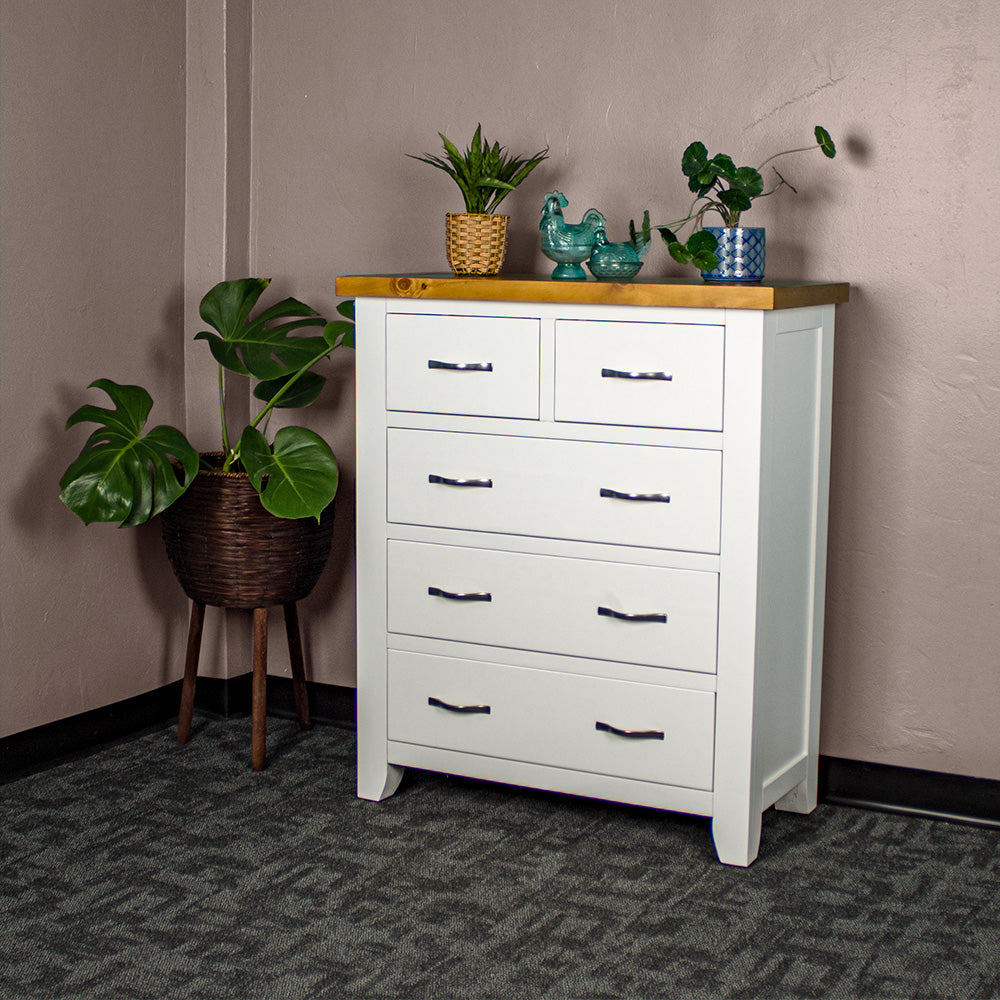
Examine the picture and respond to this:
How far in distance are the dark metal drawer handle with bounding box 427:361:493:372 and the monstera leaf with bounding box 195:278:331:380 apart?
38 cm

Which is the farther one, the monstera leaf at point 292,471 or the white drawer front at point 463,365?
the monstera leaf at point 292,471

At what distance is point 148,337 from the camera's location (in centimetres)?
311

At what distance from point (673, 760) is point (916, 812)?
59cm

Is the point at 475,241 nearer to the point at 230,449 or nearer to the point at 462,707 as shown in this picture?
the point at 230,449

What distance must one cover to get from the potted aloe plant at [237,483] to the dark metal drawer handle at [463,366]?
31cm

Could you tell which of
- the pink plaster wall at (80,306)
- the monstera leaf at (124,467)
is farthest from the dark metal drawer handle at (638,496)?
the pink plaster wall at (80,306)

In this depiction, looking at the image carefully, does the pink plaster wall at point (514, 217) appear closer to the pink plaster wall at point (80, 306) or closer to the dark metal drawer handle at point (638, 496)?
the pink plaster wall at point (80, 306)

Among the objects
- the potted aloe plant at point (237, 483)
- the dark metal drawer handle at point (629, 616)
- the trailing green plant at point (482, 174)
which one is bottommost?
the dark metal drawer handle at point (629, 616)

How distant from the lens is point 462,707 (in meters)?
2.61

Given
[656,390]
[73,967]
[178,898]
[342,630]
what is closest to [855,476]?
[656,390]

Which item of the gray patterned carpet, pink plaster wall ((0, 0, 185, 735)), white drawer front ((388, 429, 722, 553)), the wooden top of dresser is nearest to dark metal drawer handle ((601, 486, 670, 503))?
white drawer front ((388, 429, 722, 553))

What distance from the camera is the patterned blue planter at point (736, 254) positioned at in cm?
245

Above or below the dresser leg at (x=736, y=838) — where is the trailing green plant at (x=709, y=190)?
above

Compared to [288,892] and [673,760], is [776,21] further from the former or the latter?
[288,892]
